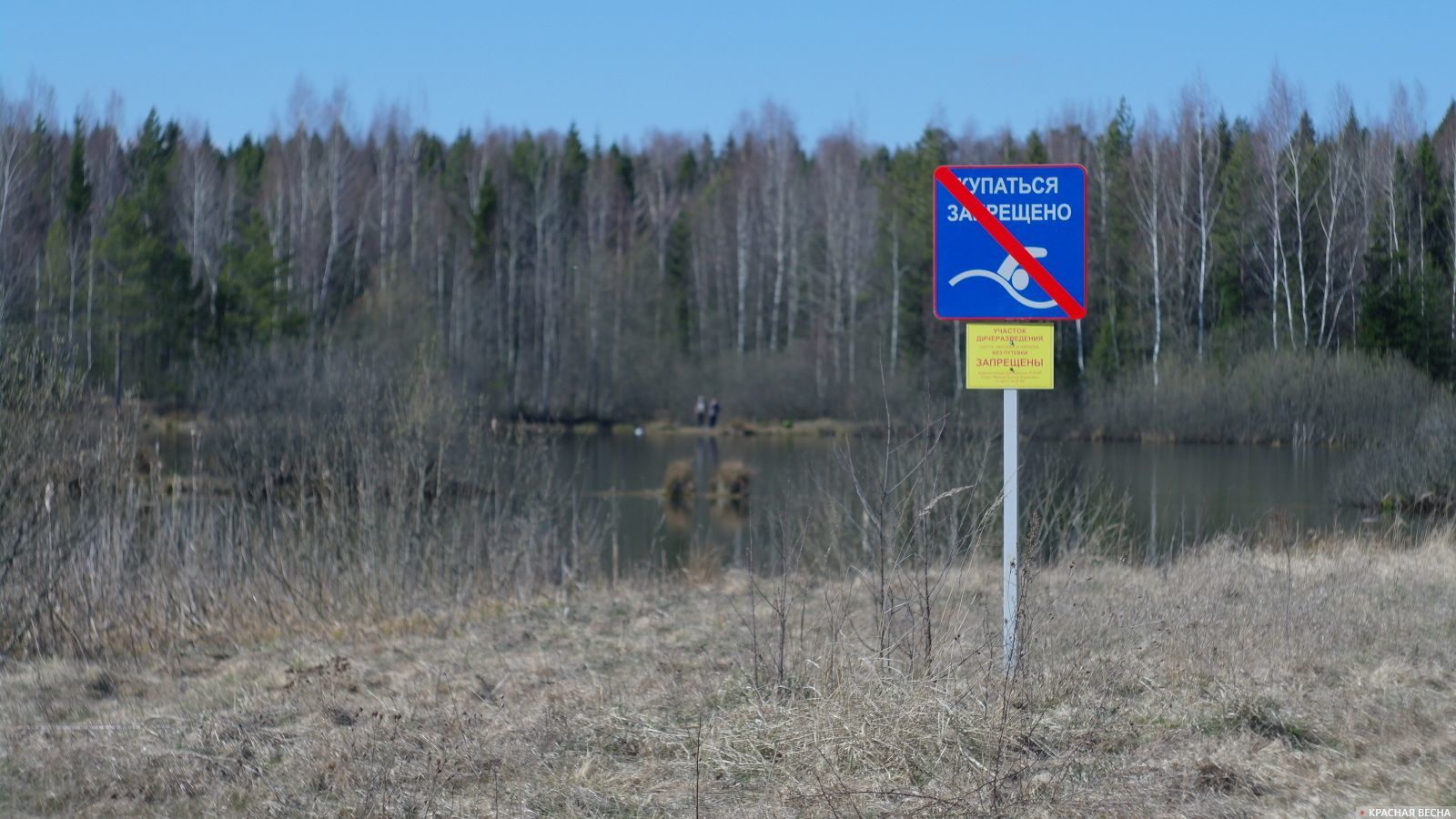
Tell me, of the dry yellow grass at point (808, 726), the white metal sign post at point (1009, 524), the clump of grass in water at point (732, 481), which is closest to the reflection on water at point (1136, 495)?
the clump of grass in water at point (732, 481)

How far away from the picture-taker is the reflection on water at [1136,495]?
15.2m

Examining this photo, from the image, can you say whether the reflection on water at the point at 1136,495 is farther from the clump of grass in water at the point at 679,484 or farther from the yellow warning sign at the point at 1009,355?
the yellow warning sign at the point at 1009,355

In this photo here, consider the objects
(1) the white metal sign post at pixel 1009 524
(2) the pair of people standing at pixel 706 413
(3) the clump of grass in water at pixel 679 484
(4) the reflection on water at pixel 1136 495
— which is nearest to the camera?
(1) the white metal sign post at pixel 1009 524

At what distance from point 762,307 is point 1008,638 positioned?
5065 centimetres

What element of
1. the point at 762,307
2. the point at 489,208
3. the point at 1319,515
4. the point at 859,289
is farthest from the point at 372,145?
the point at 1319,515

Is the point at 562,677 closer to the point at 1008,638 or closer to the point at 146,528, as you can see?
the point at 1008,638

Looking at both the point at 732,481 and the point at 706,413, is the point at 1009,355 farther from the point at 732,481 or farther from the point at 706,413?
the point at 706,413

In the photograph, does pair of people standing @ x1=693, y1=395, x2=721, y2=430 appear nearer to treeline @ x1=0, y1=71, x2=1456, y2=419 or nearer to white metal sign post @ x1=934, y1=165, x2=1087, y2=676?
treeline @ x1=0, y1=71, x2=1456, y2=419

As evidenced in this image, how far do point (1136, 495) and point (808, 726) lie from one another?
52.4ft

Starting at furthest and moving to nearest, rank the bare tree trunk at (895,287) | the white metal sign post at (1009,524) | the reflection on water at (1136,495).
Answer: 1. the bare tree trunk at (895,287)
2. the reflection on water at (1136,495)
3. the white metal sign post at (1009,524)

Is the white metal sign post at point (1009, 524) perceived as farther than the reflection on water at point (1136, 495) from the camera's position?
No

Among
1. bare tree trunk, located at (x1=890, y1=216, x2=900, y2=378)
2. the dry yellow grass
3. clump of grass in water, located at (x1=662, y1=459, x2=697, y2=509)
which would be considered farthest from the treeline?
the dry yellow grass

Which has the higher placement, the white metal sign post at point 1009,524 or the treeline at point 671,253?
the treeline at point 671,253

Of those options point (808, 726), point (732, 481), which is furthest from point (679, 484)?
point (808, 726)
